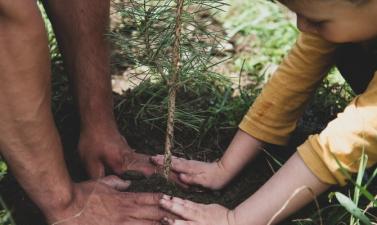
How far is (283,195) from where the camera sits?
1686mm

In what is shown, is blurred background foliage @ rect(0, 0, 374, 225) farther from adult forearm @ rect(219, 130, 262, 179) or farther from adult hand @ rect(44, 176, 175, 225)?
adult hand @ rect(44, 176, 175, 225)

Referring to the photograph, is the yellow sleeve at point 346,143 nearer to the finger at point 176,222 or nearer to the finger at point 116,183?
the finger at point 176,222

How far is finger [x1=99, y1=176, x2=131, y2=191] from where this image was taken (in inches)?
76.9

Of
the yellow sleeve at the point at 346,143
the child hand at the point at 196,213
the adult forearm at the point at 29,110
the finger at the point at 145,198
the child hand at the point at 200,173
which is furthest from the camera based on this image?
the child hand at the point at 200,173

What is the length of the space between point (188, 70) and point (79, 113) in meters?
0.51

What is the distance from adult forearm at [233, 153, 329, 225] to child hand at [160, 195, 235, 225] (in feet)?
0.16

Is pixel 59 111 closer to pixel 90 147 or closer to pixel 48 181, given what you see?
pixel 90 147

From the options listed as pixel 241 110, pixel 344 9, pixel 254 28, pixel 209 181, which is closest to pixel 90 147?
pixel 209 181

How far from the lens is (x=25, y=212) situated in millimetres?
1863

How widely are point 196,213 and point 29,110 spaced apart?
1.92 ft

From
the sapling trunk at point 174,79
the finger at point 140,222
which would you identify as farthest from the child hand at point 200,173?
the finger at point 140,222

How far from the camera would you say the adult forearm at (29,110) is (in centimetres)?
149

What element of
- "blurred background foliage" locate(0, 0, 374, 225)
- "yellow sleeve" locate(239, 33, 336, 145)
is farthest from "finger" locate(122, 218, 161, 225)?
"yellow sleeve" locate(239, 33, 336, 145)

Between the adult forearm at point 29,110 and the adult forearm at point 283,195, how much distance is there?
55 cm
